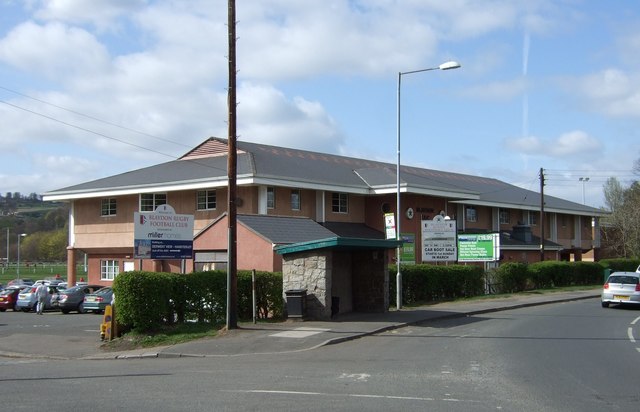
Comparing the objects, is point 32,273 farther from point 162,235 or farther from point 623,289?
point 623,289

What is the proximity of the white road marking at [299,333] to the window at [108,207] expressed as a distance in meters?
27.5

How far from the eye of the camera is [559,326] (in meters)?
21.3

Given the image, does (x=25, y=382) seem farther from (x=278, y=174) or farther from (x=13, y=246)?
(x=13, y=246)

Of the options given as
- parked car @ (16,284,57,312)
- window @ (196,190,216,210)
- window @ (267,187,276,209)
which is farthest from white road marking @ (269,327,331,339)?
parked car @ (16,284,57,312)

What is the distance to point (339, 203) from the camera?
42.7 m

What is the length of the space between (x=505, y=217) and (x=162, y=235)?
4321 cm

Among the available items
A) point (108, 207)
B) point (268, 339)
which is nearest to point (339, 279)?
point (268, 339)

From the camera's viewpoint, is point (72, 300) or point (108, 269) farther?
point (108, 269)

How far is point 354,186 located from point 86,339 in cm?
2355

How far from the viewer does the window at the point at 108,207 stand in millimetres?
43969

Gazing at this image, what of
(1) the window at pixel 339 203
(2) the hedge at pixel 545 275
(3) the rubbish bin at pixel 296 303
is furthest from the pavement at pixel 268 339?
(1) the window at pixel 339 203

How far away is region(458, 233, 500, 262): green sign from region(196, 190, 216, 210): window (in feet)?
45.9

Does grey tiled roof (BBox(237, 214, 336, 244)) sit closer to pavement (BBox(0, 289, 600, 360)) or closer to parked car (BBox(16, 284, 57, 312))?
pavement (BBox(0, 289, 600, 360))

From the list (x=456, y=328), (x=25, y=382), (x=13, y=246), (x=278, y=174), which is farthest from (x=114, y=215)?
(x=13, y=246)
